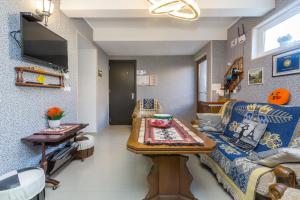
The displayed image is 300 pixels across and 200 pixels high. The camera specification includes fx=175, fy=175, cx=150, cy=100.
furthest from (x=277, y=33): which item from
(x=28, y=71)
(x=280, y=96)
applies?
(x=28, y=71)

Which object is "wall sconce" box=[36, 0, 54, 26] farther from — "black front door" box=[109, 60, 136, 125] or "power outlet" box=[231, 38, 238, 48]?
"black front door" box=[109, 60, 136, 125]

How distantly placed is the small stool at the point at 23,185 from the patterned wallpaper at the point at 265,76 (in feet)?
9.53

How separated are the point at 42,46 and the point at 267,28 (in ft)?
10.7

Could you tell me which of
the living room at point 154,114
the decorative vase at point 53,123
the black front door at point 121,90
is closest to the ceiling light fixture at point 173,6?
the living room at point 154,114

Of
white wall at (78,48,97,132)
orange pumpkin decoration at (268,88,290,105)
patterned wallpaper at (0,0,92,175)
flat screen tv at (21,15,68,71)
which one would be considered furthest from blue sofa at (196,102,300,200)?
A: white wall at (78,48,97,132)

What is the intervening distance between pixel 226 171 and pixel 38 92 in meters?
2.35

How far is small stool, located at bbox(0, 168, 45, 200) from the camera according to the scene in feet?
4.40

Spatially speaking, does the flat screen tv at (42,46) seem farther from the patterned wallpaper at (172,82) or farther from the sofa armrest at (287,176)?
the patterned wallpaper at (172,82)

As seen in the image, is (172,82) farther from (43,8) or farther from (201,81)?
(43,8)

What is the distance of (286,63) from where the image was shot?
223 centimetres

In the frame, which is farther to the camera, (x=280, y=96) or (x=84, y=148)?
(x=84, y=148)

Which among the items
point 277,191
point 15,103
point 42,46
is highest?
point 42,46

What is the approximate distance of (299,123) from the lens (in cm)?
170

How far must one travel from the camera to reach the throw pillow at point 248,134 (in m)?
2.02
